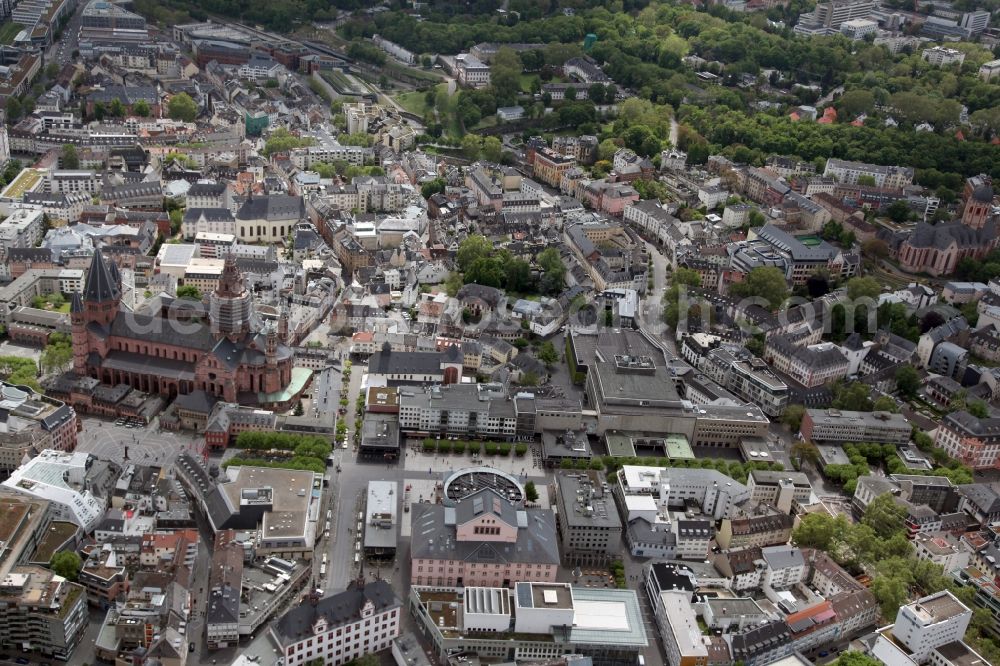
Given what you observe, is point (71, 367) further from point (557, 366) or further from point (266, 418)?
point (557, 366)

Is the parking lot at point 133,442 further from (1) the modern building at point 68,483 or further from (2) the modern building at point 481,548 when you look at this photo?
(2) the modern building at point 481,548

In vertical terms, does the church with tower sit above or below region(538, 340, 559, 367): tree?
above

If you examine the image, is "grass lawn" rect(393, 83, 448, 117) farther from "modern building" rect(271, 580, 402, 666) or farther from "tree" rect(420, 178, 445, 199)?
"modern building" rect(271, 580, 402, 666)

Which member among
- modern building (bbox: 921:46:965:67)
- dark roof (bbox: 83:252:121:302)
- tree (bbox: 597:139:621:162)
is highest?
modern building (bbox: 921:46:965:67)

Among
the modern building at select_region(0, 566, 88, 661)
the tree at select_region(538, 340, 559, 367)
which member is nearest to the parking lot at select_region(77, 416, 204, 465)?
the modern building at select_region(0, 566, 88, 661)

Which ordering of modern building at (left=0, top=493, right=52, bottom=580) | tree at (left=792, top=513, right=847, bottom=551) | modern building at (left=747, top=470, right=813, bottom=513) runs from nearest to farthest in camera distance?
modern building at (left=0, top=493, right=52, bottom=580) → tree at (left=792, top=513, right=847, bottom=551) → modern building at (left=747, top=470, right=813, bottom=513)

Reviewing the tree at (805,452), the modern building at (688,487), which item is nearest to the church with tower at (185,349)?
the modern building at (688,487)

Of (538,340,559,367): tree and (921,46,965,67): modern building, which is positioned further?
(921,46,965,67): modern building

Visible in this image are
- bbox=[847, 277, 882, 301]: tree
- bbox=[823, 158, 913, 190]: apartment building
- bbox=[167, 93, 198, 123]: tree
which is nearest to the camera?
bbox=[847, 277, 882, 301]: tree
